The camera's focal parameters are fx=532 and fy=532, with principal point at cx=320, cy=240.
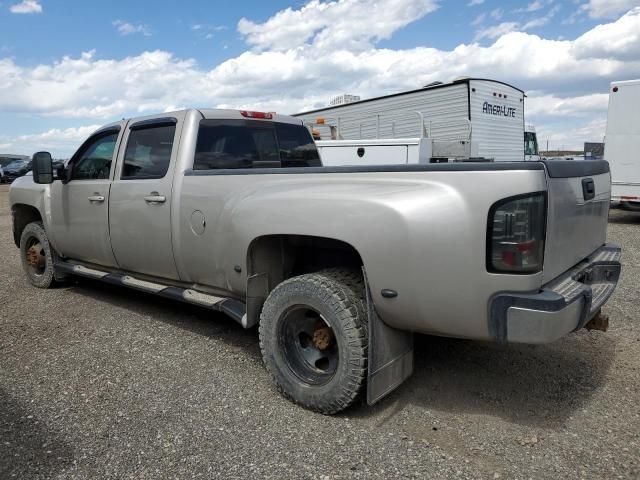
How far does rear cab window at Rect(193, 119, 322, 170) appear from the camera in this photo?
420cm

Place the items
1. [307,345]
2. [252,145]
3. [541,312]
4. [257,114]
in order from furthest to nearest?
1. [257,114]
2. [252,145]
3. [307,345]
4. [541,312]

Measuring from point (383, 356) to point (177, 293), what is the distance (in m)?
1.90

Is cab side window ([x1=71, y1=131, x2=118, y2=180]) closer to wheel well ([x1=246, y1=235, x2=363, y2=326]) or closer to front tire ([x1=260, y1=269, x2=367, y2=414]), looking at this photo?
wheel well ([x1=246, y1=235, x2=363, y2=326])

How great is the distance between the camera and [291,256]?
11.9ft

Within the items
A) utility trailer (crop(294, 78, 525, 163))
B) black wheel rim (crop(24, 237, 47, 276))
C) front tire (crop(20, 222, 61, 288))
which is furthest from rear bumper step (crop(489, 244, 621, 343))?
utility trailer (crop(294, 78, 525, 163))

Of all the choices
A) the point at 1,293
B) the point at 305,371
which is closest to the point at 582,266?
the point at 305,371

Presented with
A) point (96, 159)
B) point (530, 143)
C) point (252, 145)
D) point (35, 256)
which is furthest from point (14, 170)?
point (252, 145)

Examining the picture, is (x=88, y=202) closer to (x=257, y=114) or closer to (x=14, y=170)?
(x=257, y=114)

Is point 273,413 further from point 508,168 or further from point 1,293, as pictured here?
point 1,293

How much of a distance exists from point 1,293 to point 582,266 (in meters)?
5.86

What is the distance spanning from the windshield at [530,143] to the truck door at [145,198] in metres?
16.8

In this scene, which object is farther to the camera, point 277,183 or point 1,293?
point 1,293

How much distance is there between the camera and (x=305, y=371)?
325 cm

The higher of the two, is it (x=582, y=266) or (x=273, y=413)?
(x=582, y=266)
